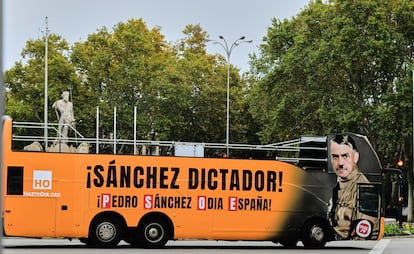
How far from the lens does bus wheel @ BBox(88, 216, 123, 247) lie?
2005 cm

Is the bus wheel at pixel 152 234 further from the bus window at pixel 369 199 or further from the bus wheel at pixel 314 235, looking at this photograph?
the bus window at pixel 369 199

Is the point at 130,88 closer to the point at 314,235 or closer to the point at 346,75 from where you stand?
the point at 346,75

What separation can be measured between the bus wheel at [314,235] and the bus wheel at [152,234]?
13.1 feet

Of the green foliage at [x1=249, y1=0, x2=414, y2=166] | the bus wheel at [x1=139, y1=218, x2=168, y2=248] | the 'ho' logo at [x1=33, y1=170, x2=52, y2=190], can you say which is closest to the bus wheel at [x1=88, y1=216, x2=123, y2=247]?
the bus wheel at [x1=139, y1=218, x2=168, y2=248]

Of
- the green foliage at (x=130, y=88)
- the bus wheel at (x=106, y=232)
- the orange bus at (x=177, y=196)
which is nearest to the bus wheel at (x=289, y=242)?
the orange bus at (x=177, y=196)

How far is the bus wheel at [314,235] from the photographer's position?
21.7 meters

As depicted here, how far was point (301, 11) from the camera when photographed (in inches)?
1986

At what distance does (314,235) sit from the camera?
71.2 feet

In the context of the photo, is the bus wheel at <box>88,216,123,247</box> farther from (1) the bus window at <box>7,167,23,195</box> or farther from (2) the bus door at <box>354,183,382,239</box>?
(2) the bus door at <box>354,183,382,239</box>

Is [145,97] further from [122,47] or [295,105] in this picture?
[295,105]

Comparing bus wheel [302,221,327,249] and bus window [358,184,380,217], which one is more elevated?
bus window [358,184,380,217]

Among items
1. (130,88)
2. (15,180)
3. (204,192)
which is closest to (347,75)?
(130,88)

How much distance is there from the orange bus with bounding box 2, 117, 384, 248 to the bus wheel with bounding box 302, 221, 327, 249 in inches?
1.1

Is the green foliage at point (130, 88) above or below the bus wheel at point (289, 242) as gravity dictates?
above
